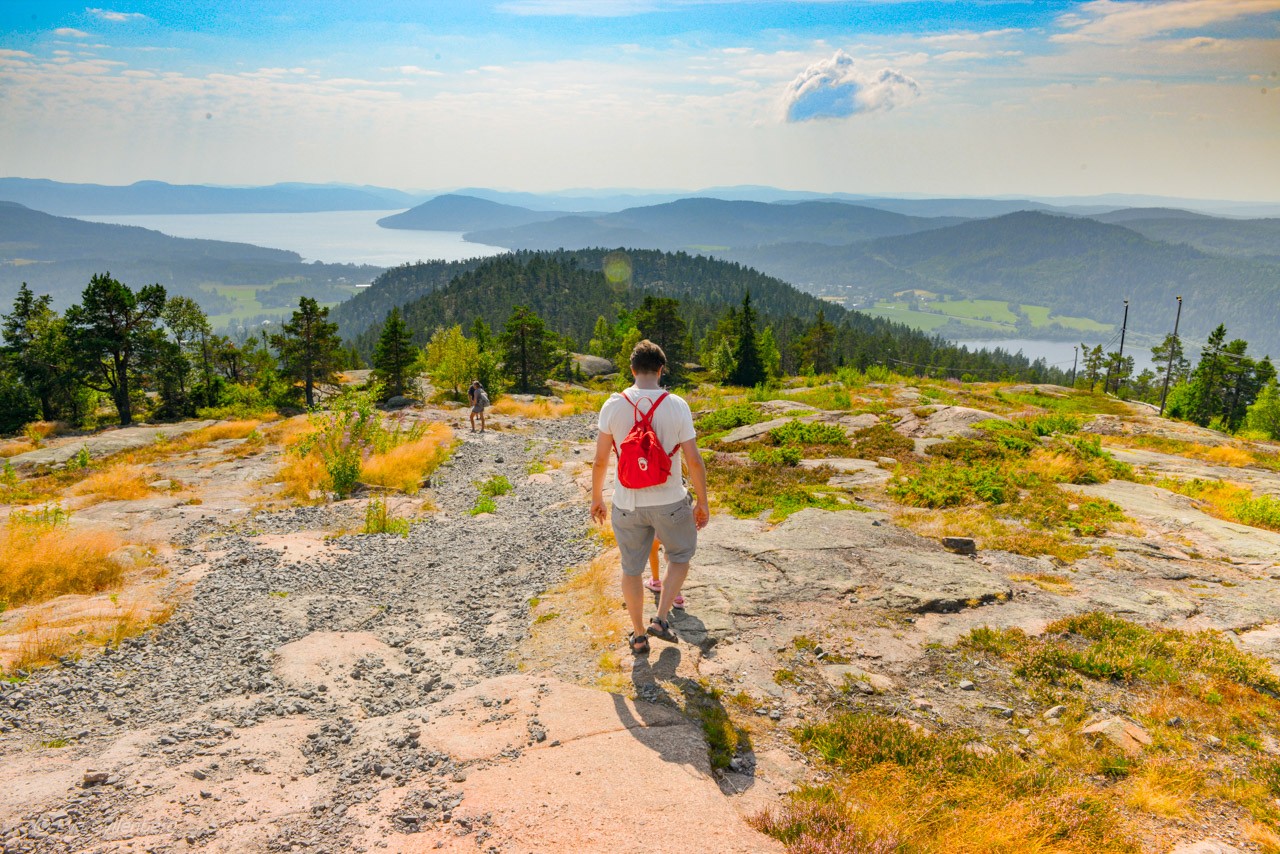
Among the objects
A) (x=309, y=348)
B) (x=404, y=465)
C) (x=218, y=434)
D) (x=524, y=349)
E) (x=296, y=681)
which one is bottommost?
(x=218, y=434)

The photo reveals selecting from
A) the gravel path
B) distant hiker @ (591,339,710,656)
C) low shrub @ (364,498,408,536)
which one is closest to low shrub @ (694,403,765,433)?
the gravel path

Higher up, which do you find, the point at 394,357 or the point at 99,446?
the point at 394,357

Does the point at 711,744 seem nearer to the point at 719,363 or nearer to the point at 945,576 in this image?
the point at 945,576

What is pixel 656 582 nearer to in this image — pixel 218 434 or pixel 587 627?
pixel 587 627

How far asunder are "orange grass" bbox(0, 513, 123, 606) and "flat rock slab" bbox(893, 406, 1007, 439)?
65.6 ft

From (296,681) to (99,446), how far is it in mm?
30628

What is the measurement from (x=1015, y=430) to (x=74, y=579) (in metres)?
22.7

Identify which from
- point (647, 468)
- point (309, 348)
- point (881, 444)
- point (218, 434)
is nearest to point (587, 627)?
point (647, 468)

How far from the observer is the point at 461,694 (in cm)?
625

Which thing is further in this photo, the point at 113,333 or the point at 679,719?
the point at 113,333

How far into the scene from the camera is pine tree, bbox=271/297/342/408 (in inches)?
2128

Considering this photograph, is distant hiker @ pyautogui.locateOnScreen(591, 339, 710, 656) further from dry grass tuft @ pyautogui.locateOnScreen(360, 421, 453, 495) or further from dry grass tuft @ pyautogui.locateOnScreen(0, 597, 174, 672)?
dry grass tuft @ pyautogui.locateOnScreen(360, 421, 453, 495)

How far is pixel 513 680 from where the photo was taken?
6445 mm

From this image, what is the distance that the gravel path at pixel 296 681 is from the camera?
177 inches
